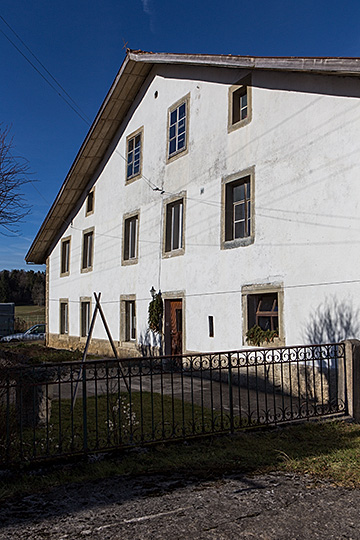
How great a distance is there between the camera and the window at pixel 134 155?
19000 mm

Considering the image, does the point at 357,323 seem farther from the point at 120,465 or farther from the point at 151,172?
the point at 151,172

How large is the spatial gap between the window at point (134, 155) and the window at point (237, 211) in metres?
5.76

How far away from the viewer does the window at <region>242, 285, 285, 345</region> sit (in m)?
11.9

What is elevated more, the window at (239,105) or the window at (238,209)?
the window at (239,105)

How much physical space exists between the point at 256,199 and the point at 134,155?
8026mm

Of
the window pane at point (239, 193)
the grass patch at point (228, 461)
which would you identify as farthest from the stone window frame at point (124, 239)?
the grass patch at point (228, 461)

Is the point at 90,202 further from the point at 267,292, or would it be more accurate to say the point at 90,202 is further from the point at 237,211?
the point at 267,292

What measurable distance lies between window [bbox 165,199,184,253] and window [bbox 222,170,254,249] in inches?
97.9

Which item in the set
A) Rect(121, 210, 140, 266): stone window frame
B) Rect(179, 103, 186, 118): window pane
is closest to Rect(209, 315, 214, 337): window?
Rect(121, 210, 140, 266): stone window frame

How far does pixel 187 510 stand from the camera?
468 centimetres

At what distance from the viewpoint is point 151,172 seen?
58.6 feet

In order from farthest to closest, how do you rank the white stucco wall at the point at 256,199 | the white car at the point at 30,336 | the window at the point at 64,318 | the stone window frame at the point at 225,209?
the white car at the point at 30,336, the window at the point at 64,318, the stone window frame at the point at 225,209, the white stucco wall at the point at 256,199

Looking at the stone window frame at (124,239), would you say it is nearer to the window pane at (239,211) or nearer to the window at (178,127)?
the window at (178,127)

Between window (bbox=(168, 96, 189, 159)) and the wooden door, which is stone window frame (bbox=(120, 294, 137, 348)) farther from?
window (bbox=(168, 96, 189, 159))
